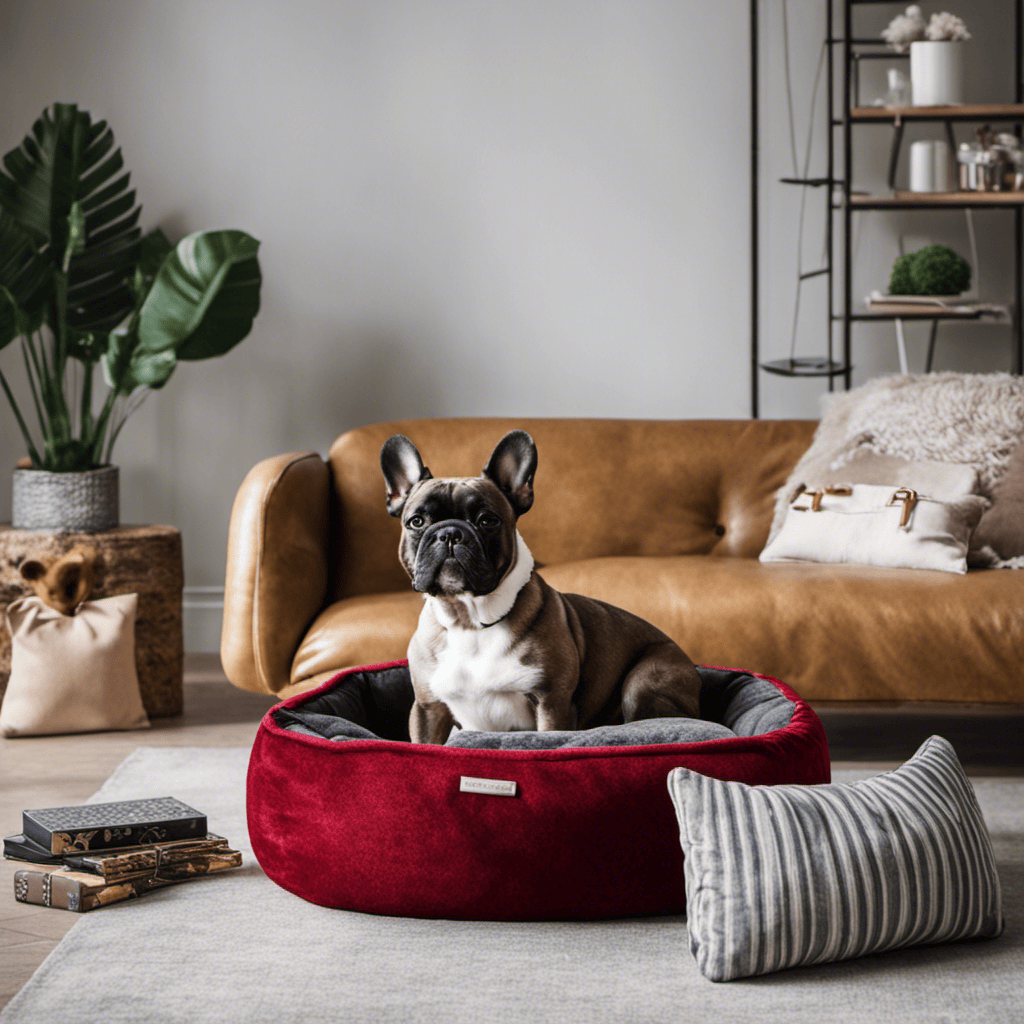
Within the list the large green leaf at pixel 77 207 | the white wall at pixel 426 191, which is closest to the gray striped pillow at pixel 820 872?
the white wall at pixel 426 191

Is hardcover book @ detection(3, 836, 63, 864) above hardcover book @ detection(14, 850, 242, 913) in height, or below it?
above

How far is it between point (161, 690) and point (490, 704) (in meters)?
1.51

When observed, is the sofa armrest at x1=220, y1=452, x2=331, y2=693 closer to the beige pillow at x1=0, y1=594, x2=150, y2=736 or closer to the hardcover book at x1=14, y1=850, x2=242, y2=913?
the beige pillow at x1=0, y1=594, x2=150, y2=736

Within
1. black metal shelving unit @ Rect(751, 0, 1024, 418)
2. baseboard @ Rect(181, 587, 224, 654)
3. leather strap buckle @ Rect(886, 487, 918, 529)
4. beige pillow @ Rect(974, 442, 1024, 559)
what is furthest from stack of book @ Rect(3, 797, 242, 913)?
black metal shelving unit @ Rect(751, 0, 1024, 418)

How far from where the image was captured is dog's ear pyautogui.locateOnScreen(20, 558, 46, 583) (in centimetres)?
299

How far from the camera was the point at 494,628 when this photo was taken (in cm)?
186

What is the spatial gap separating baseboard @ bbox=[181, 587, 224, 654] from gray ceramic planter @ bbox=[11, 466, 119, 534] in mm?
789

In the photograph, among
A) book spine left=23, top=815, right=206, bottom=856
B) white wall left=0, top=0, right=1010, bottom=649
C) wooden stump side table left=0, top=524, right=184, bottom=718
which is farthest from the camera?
white wall left=0, top=0, right=1010, bottom=649

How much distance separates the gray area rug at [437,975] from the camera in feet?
4.77

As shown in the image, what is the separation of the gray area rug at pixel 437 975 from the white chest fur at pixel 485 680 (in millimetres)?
319

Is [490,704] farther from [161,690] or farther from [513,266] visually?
[513,266]

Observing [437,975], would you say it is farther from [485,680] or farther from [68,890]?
[68,890]

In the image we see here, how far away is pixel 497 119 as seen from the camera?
3.81 m

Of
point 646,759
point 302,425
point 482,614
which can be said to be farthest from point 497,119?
point 646,759
